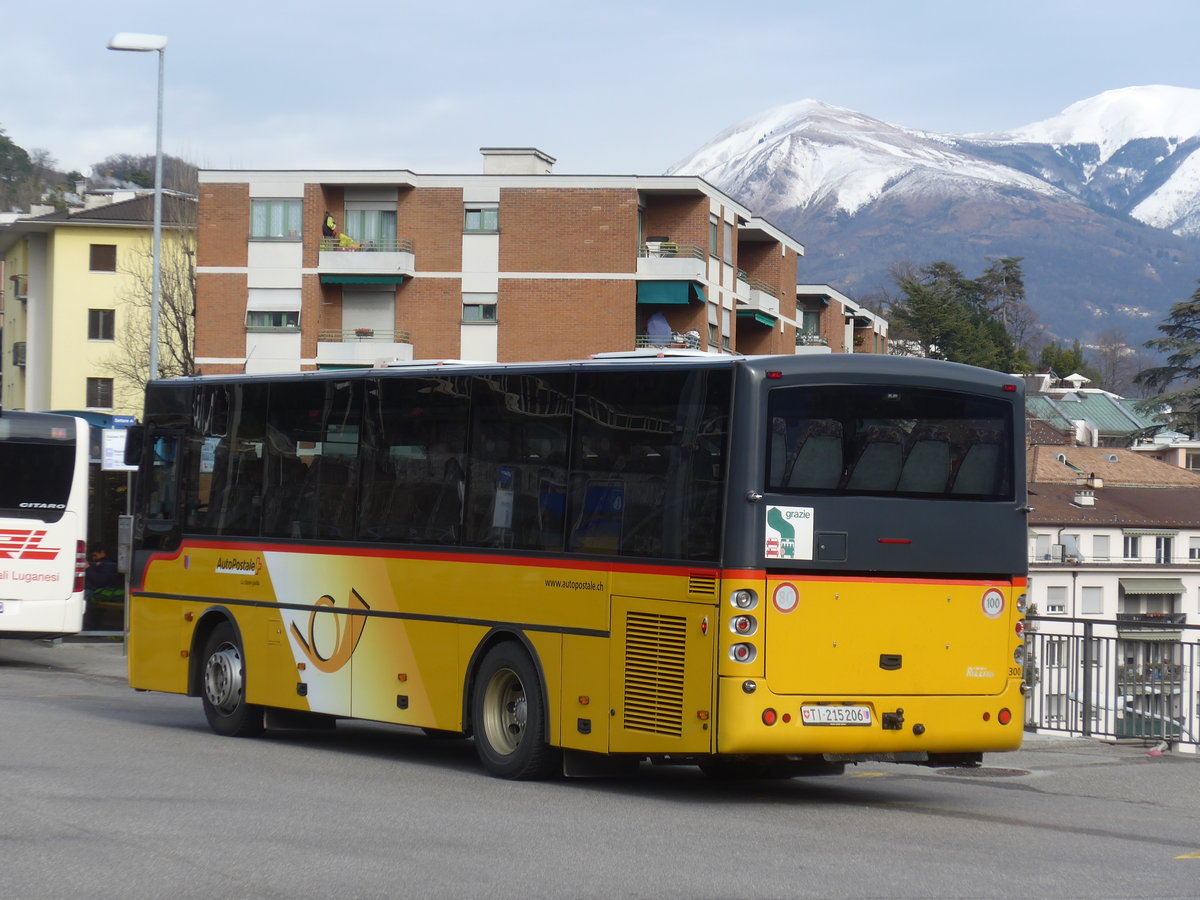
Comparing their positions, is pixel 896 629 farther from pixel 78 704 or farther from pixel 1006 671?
pixel 78 704

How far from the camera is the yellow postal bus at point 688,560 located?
10641 mm

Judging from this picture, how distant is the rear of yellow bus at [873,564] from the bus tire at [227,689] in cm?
547

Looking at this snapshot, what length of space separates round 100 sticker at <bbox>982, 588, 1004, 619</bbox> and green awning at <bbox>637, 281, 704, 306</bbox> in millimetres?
47133

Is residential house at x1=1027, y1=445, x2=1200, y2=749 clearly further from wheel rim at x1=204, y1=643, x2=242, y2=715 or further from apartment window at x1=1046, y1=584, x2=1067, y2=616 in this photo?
wheel rim at x1=204, y1=643, x2=242, y2=715

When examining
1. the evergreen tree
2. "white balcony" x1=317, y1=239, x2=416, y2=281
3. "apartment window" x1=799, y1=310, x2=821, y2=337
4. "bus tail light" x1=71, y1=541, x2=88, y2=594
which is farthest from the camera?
the evergreen tree

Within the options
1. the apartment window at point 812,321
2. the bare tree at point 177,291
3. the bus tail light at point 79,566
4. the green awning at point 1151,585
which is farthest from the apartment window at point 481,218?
the green awning at point 1151,585

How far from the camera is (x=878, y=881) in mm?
8078

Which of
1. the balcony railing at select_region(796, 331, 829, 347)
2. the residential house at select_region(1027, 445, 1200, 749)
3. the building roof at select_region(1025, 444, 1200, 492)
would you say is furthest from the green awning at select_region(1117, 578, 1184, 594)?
the balcony railing at select_region(796, 331, 829, 347)

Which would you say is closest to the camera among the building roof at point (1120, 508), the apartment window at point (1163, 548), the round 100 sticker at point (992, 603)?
the round 100 sticker at point (992, 603)

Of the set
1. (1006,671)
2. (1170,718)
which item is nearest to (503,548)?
(1006,671)

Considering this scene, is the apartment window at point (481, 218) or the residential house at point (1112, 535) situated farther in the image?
the residential house at point (1112, 535)

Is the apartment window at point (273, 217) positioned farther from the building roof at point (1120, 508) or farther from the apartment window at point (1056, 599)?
the building roof at point (1120, 508)

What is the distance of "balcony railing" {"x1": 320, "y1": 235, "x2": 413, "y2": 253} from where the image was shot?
195ft

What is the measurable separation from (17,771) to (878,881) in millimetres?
6320
